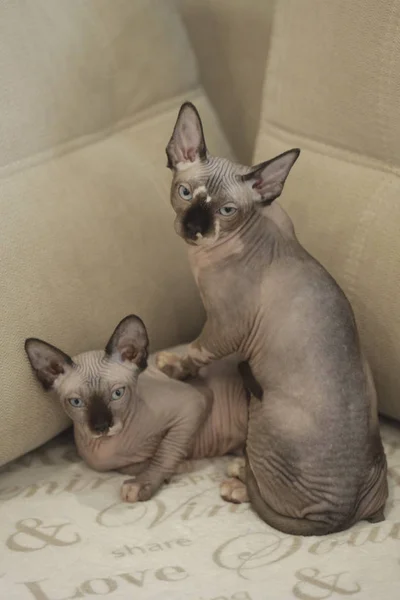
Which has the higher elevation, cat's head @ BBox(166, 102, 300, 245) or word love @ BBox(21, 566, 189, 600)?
cat's head @ BBox(166, 102, 300, 245)

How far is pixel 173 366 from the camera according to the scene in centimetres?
→ 115

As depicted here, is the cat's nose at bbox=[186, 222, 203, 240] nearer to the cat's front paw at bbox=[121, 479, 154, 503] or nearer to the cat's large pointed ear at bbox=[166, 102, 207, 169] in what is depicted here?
the cat's large pointed ear at bbox=[166, 102, 207, 169]

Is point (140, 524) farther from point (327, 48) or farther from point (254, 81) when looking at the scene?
point (254, 81)

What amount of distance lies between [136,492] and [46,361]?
216 mm

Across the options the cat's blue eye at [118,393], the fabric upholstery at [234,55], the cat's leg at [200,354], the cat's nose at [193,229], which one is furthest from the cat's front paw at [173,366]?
the fabric upholstery at [234,55]

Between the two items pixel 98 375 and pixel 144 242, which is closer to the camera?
pixel 98 375

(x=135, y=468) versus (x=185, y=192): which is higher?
(x=185, y=192)

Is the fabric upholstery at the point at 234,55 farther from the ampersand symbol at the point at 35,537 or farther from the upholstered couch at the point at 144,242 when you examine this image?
the ampersand symbol at the point at 35,537

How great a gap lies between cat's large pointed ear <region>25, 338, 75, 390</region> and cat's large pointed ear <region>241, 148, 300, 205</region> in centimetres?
34

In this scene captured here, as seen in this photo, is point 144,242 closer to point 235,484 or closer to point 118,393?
point 118,393

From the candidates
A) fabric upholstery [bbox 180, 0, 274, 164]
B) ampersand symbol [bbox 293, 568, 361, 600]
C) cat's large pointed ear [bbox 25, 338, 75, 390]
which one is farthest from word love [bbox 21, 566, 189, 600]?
fabric upholstery [bbox 180, 0, 274, 164]

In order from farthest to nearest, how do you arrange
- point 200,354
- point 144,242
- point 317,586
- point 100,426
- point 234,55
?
1. point 234,55
2. point 144,242
3. point 200,354
4. point 100,426
5. point 317,586

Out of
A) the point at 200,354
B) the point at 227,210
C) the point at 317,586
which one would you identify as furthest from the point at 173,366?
the point at 317,586

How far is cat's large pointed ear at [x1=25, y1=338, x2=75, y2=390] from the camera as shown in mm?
1049
